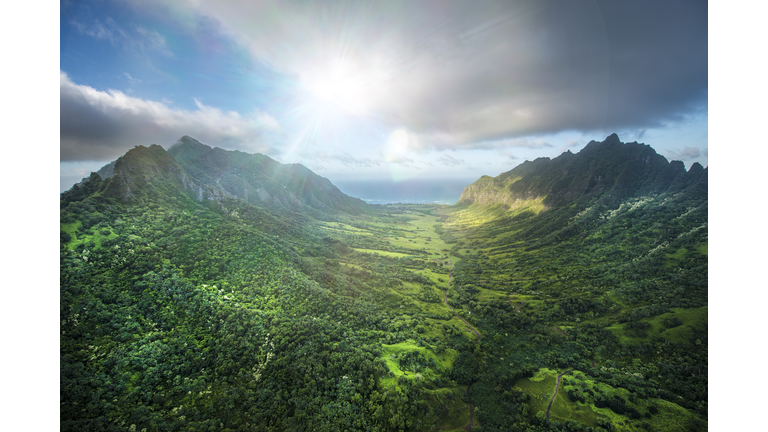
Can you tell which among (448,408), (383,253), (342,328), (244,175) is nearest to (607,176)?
(383,253)

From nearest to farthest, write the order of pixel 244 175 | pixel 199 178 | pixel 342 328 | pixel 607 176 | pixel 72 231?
pixel 72 231 < pixel 342 328 < pixel 199 178 < pixel 607 176 < pixel 244 175

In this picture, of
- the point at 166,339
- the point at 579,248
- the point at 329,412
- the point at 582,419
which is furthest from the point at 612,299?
the point at 166,339

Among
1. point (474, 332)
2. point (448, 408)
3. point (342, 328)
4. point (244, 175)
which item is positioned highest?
point (244, 175)

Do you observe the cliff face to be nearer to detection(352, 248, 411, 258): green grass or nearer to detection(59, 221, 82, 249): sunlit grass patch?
detection(352, 248, 411, 258): green grass

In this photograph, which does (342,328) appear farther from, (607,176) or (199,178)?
(607,176)

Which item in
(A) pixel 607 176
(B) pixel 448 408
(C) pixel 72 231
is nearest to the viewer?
(B) pixel 448 408

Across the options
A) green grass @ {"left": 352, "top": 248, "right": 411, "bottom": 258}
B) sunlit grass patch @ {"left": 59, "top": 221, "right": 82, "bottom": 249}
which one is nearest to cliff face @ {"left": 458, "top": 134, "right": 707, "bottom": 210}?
green grass @ {"left": 352, "top": 248, "right": 411, "bottom": 258}
